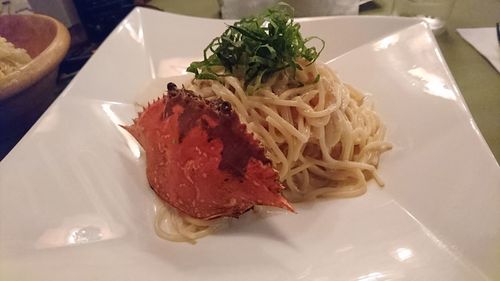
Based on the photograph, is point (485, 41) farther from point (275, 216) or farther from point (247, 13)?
point (275, 216)

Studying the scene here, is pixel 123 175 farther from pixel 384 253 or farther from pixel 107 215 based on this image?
pixel 384 253

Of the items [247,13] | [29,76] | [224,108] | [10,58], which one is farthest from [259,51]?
[10,58]

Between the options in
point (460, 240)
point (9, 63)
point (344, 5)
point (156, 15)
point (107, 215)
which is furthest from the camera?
point (344, 5)

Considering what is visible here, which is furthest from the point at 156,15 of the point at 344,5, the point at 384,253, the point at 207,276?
the point at 384,253

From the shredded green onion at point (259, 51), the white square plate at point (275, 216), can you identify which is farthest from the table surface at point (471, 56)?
the shredded green onion at point (259, 51)

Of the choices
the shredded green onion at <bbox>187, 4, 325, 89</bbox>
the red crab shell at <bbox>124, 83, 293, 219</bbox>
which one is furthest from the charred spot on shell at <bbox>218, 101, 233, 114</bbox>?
the shredded green onion at <bbox>187, 4, 325, 89</bbox>

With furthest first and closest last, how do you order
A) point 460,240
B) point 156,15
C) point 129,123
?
point 156,15
point 129,123
point 460,240

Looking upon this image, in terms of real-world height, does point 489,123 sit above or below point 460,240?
below
